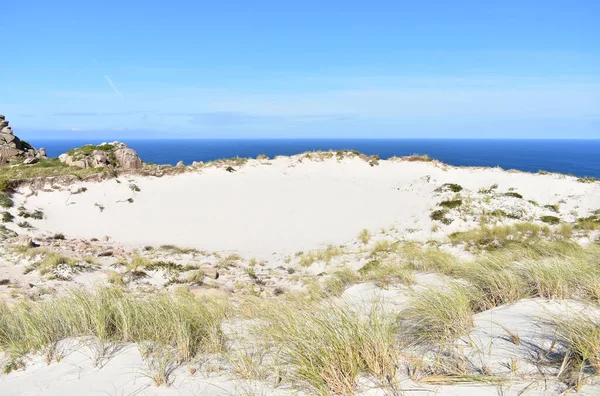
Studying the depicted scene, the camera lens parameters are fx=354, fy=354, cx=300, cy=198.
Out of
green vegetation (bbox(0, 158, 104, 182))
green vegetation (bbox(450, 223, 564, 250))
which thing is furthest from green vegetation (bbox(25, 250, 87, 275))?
green vegetation (bbox(450, 223, 564, 250))

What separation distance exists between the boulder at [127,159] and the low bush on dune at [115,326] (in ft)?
69.6

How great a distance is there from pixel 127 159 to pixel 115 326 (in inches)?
892

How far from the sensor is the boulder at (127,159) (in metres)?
24.6

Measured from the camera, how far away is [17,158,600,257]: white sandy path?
1805cm

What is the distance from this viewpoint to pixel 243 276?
39.0 ft

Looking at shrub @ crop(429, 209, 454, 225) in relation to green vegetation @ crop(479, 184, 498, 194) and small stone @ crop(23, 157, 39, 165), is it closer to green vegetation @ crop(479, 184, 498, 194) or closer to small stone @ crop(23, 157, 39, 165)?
green vegetation @ crop(479, 184, 498, 194)

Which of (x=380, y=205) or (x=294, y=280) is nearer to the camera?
(x=294, y=280)

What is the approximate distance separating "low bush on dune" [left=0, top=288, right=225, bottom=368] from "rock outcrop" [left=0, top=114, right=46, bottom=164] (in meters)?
25.2

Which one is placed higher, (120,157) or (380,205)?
(120,157)

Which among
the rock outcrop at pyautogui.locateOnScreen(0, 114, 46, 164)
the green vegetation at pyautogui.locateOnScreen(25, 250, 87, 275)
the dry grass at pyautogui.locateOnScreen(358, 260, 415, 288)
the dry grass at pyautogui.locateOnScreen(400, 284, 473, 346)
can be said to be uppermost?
the rock outcrop at pyautogui.locateOnScreen(0, 114, 46, 164)

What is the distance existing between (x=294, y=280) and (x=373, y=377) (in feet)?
27.5

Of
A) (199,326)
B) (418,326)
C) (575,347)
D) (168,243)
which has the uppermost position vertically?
(575,347)

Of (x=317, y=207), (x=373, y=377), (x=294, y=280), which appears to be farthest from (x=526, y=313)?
(x=317, y=207)

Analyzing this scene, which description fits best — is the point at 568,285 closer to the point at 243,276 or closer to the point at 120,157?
the point at 243,276
